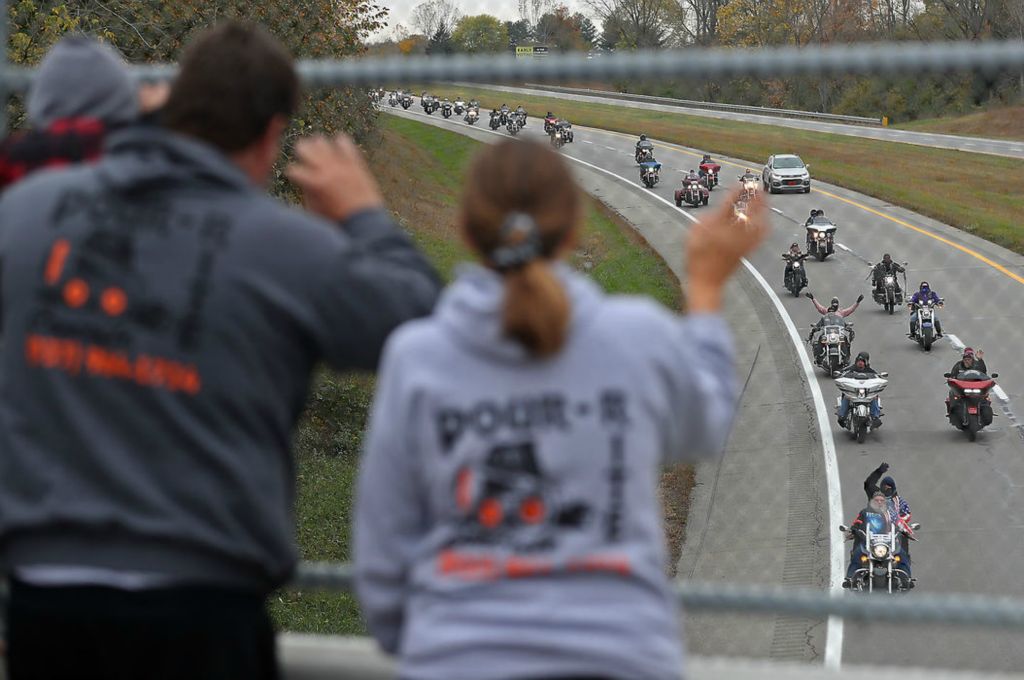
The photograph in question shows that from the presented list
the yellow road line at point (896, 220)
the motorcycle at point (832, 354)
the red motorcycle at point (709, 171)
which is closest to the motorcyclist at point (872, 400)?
the motorcycle at point (832, 354)

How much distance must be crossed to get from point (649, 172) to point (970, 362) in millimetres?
5225

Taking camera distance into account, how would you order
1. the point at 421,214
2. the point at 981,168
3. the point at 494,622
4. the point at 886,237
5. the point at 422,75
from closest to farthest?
the point at 494,622 → the point at 422,75 → the point at 886,237 → the point at 981,168 → the point at 421,214

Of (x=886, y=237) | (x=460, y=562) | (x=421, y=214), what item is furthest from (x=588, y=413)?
(x=421, y=214)

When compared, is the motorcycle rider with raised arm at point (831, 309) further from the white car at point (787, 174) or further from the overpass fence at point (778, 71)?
the overpass fence at point (778, 71)

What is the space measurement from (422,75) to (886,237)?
2.26 metres

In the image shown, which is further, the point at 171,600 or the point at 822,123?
the point at 822,123

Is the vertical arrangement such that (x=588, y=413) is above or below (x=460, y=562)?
above

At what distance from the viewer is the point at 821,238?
486 cm

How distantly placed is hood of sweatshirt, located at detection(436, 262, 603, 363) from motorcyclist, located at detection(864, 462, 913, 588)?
14559 millimetres

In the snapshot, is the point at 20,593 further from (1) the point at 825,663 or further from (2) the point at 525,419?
(1) the point at 825,663

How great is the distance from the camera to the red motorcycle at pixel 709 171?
15.2 feet

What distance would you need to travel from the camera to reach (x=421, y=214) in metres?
5.91

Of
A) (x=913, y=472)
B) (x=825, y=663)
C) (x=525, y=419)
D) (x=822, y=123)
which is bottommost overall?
(x=825, y=663)

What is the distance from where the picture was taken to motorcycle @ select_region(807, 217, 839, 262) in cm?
466
